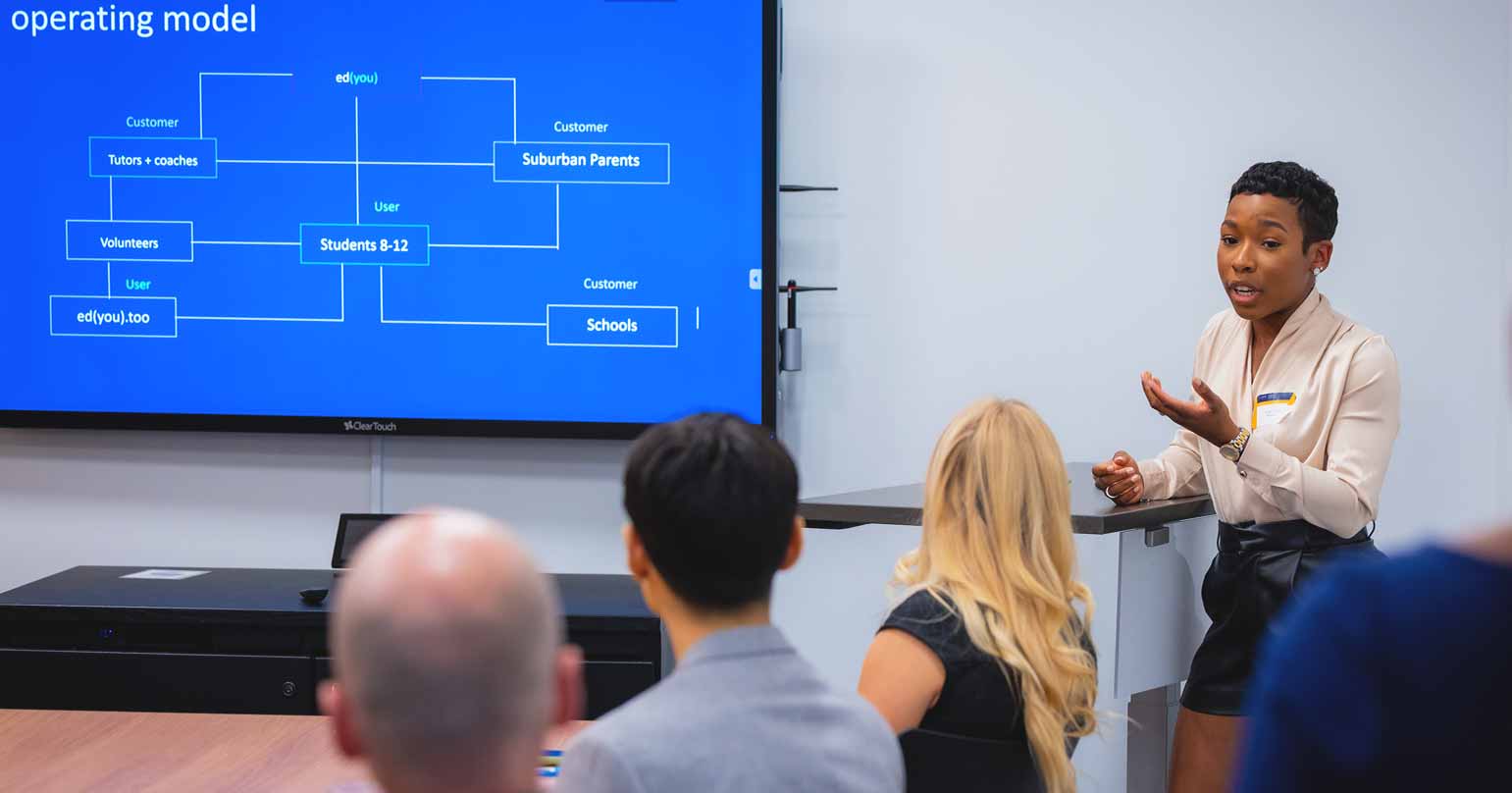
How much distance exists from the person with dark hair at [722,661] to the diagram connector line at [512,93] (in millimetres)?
2313

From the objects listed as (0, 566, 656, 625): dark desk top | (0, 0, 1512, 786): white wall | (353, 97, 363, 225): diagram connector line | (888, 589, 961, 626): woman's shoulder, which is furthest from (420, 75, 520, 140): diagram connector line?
(888, 589, 961, 626): woman's shoulder

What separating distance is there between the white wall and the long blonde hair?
5.73 ft

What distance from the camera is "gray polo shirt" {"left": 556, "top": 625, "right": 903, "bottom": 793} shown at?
1187 mm

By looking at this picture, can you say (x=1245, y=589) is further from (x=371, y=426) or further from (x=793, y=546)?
(x=371, y=426)

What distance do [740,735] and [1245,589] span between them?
5.33 ft

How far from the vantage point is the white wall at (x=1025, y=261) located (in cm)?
351

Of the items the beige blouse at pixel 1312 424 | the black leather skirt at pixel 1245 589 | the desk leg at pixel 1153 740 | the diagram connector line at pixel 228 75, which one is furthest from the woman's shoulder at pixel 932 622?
the diagram connector line at pixel 228 75

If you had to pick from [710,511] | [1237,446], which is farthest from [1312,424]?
[710,511]

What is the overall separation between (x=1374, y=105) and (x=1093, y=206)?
0.73m

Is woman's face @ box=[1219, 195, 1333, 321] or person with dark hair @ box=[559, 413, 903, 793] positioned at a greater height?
woman's face @ box=[1219, 195, 1333, 321]

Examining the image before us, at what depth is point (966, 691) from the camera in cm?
175

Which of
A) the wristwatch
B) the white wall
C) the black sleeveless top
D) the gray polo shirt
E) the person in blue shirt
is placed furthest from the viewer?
the white wall

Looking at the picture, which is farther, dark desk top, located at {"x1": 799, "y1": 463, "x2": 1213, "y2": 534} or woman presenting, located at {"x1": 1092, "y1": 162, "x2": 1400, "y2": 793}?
woman presenting, located at {"x1": 1092, "y1": 162, "x2": 1400, "y2": 793}

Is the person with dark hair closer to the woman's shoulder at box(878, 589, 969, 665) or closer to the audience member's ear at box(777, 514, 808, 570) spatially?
the audience member's ear at box(777, 514, 808, 570)
